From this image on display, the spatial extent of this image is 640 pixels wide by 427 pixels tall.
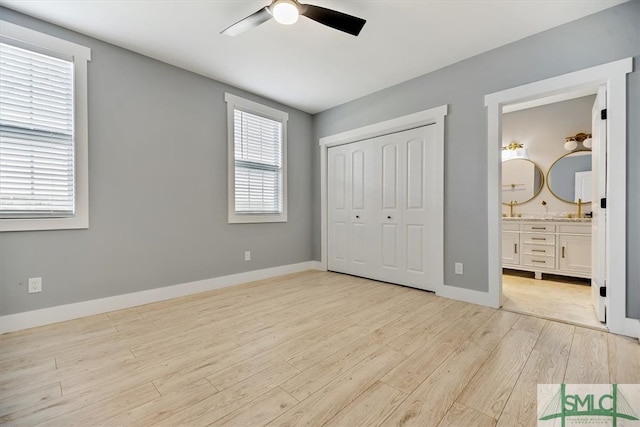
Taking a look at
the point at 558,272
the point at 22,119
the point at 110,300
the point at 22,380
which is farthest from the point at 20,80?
the point at 558,272

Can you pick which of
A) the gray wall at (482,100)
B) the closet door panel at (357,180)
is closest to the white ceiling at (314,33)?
the gray wall at (482,100)

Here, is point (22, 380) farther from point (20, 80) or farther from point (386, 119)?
point (386, 119)

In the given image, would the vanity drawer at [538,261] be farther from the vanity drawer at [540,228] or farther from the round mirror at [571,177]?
the round mirror at [571,177]

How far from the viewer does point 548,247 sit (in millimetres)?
3932

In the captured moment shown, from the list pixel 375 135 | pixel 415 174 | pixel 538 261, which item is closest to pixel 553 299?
pixel 538 261

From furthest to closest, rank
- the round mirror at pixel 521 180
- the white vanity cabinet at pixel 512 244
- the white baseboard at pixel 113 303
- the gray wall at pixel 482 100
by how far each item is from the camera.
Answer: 1. the round mirror at pixel 521 180
2. the white vanity cabinet at pixel 512 244
3. the white baseboard at pixel 113 303
4. the gray wall at pixel 482 100

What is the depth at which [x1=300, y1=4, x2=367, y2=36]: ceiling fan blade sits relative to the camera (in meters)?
1.97

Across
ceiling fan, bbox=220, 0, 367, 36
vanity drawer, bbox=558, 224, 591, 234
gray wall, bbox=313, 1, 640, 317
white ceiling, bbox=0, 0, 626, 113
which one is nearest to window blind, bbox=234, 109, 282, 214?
white ceiling, bbox=0, 0, 626, 113

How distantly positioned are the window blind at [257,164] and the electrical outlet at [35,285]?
2.00m

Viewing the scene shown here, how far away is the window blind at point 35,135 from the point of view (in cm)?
226

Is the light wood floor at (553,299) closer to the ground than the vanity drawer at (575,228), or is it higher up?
closer to the ground

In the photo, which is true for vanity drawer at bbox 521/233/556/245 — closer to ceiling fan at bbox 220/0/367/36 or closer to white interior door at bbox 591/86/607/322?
white interior door at bbox 591/86/607/322

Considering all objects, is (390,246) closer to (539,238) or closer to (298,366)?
(539,238)

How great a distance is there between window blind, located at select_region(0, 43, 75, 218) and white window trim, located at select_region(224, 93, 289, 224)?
156 cm
